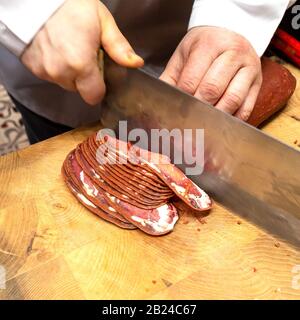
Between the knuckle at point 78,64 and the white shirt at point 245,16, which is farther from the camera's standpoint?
the white shirt at point 245,16

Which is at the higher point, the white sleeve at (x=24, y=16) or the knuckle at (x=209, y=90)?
the white sleeve at (x=24, y=16)

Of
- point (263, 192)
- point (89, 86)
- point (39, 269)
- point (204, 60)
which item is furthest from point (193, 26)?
point (39, 269)

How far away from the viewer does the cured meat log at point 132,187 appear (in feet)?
2.92

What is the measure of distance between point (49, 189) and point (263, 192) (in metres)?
0.43

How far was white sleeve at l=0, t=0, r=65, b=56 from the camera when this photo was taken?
82 centimetres

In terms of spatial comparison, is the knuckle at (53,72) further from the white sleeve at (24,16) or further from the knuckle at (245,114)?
the knuckle at (245,114)

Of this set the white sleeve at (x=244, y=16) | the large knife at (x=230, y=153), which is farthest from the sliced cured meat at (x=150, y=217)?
the white sleeve at (x=244, y=16)

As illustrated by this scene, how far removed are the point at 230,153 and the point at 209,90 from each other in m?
0.14

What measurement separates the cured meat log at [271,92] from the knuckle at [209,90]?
0.11m

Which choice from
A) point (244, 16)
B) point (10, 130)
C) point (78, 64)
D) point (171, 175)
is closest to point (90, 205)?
point (171, 175)

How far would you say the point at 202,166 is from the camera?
95 cm

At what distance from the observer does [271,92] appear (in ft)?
3.39

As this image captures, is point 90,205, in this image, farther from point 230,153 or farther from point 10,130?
point 10,130

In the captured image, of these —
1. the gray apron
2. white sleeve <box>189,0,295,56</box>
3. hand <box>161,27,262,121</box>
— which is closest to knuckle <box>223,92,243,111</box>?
hand <box>161,27,262,121</box>
